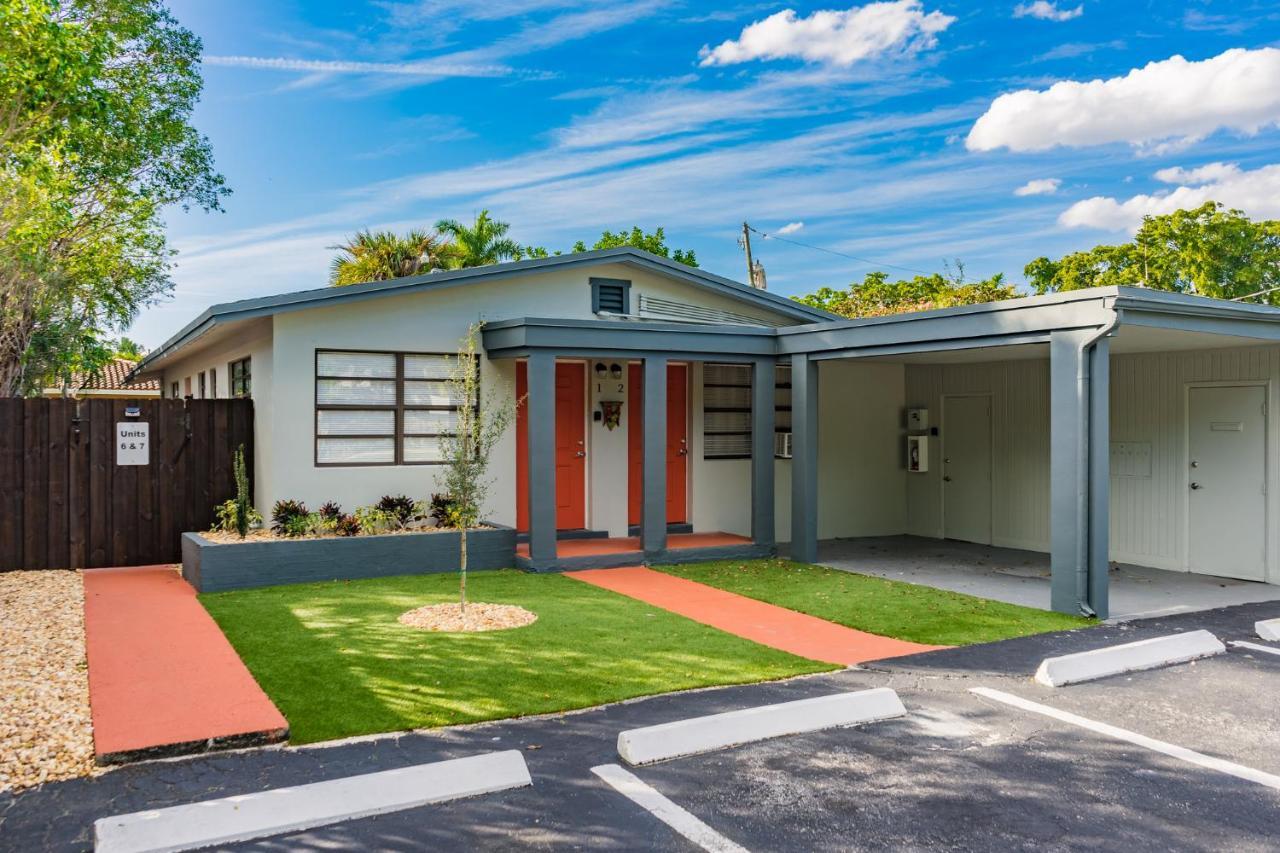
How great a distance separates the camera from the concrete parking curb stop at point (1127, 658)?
5863 mm

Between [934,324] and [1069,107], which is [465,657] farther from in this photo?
[1069,107]

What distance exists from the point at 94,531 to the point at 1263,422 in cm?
1235

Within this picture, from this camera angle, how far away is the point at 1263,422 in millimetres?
9242

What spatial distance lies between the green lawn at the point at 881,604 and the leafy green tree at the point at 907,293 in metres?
22.4

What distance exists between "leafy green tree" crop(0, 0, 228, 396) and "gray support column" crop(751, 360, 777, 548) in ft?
32.0

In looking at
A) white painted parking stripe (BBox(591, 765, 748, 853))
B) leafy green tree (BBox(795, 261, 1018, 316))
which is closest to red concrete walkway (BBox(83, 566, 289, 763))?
white painted parking stripe (BBox(591, 765, 748, 853))

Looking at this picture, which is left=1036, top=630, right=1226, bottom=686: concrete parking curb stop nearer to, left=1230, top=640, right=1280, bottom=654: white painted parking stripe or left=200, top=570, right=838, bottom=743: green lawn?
left=1230, top=640, right=1280, bottom=654: white painted parking stripe

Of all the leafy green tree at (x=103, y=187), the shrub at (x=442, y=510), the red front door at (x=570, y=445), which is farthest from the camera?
the leafy green tree at (x=103, y=187)

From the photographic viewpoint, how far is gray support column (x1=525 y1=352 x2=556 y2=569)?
31.9 ft

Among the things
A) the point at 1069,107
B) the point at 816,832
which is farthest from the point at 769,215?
the point at 816,832

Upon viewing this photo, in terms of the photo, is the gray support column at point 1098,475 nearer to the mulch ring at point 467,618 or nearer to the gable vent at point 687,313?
the mulch ring at point 467,618

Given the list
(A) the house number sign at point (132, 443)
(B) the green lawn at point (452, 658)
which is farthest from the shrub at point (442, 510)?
(A) the house number sign at point (132, 443)

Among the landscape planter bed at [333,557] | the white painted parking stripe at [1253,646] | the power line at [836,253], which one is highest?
the power line at [836,253]

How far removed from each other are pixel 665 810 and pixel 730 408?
8.61m
